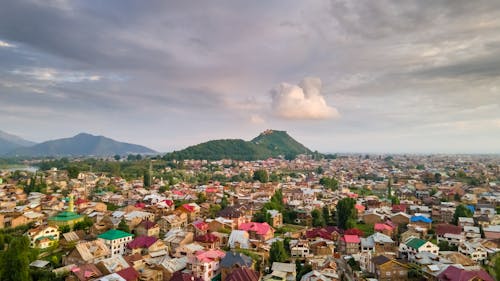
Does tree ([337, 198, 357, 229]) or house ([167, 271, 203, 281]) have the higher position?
tree ([337, 198, 357, 229])

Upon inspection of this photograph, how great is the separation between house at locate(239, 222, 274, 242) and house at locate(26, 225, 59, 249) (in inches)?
458

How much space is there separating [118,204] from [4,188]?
46.7ft

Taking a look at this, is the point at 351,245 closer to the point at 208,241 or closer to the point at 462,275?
the point at 462,275

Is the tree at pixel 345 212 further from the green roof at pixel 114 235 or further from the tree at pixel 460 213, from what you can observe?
the green roof at pixel 114 235

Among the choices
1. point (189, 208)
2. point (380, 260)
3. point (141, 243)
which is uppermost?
point (189, 208)

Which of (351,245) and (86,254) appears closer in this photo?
(86,254)

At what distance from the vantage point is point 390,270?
15.2 metres

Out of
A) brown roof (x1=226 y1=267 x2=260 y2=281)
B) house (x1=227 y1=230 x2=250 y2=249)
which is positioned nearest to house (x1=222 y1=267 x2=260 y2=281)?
brown roof (x1=226 y1=267 x2=260 y2=281)

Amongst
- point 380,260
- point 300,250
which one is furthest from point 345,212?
point 380,260

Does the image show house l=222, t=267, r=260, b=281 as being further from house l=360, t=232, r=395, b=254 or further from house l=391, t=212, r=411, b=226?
house l=391, t=212, r=411, b=226

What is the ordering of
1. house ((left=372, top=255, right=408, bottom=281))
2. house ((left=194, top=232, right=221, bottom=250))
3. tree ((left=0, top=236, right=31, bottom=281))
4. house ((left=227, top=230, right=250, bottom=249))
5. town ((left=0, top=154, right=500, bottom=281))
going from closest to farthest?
tree ((left=0, top=236, right=31, bottom=281)), town ((left=0, top=154, right=500, bottom=281)), house ((left=372, top=255, right=408, bottom=281)), house ((left=194, top=232, right=221, bottom=250)), house ((left=227, top=230, right=250, bottom=249))

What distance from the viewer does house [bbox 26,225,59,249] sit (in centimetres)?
1807

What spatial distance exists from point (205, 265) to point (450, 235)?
16380 mm

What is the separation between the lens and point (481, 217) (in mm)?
25375
